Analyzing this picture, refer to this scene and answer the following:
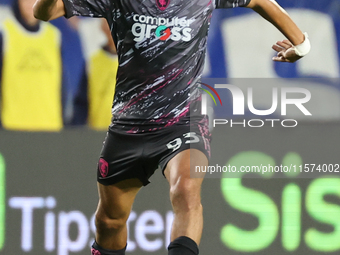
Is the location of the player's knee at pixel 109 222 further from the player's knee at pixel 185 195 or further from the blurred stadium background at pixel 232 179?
the blurred stadium background at pixel 232 179

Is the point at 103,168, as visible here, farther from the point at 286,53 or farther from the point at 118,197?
the point at 286,53

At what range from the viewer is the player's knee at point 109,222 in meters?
3.34

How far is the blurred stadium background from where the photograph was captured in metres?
4.29

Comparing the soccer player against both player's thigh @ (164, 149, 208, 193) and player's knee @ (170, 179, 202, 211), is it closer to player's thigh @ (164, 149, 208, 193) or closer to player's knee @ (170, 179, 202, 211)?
player's thigh @ (164, 149, 208, 193)

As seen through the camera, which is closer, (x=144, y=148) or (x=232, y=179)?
(x=144, y=148)

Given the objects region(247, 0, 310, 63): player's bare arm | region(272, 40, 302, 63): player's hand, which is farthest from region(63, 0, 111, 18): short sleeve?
region(272, 40, 302, 63): player's hand

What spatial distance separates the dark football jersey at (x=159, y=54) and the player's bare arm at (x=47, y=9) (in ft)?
0.14

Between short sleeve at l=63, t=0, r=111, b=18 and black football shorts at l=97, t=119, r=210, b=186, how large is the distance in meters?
0.71

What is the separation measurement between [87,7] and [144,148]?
2.99 feet

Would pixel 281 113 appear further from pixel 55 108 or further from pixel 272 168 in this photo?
pixel 55 108

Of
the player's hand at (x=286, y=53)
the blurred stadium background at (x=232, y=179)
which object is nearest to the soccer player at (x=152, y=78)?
the player's hand at (x=286, y=53)

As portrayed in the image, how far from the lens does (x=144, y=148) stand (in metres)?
3.04

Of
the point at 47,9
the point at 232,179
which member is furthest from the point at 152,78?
the point at 232,179

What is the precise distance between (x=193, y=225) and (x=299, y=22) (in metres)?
2.31
